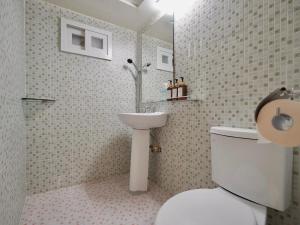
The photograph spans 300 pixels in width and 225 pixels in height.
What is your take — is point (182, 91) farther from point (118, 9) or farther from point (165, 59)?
point (118, 9)

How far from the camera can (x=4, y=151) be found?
76cm

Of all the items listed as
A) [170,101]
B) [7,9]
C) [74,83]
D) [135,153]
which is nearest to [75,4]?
[74,83]

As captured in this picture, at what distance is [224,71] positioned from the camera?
→ 1.07 m

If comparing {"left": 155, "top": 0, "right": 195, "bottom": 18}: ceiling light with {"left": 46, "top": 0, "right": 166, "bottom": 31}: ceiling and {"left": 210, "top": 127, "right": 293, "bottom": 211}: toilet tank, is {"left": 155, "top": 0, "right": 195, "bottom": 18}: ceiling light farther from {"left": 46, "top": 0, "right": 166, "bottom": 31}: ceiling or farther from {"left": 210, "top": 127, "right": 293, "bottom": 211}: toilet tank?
{"left": 210, "top": 127, "right": 293, "bottom": 211}: toilet tank

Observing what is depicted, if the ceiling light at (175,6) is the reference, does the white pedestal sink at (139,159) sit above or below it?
below

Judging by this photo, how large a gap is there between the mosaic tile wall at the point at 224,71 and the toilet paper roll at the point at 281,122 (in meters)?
0.39

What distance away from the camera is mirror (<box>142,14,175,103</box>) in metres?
1.59

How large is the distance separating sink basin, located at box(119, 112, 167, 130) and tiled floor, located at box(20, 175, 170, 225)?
2.23ft

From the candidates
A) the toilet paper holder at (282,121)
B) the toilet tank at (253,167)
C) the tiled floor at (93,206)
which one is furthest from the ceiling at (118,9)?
the tiled floor at (93,206)

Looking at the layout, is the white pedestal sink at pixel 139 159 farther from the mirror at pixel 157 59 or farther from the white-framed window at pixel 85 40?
the white-framed window at pixel 85 40

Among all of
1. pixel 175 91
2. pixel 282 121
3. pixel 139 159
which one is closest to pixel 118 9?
pixel 175 91

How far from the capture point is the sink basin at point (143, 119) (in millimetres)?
1410

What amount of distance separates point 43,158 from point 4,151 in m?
0.91

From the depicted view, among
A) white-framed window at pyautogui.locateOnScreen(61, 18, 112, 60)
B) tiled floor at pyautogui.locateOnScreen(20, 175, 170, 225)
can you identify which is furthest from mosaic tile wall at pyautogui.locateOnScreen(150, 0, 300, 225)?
white-framed window at pyautogui.locateOnScreen(61, 18, 112, 60)
